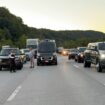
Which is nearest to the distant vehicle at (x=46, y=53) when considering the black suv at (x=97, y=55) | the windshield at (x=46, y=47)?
the windshield at (x=46, y=47)

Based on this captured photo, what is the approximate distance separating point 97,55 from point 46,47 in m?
Result: 11.9

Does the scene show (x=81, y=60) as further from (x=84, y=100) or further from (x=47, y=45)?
(x=84, y=100)

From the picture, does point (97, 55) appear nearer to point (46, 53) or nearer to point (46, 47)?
point (46, 53)

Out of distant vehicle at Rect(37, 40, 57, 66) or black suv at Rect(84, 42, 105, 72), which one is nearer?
black suv at Rect(84, 42, 105, 72)

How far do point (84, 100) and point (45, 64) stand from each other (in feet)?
94.6

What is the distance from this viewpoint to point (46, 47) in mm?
41562

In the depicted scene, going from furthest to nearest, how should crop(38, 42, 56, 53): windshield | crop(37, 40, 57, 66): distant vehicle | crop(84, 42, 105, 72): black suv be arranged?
1. crop(38, 42, 56, 53): windshield
2. crop(37, 40, 57, 66): distant vehicle
3. crop(84, 42, 105, 72): black suv

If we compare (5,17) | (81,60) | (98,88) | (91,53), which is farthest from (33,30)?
(98,88)

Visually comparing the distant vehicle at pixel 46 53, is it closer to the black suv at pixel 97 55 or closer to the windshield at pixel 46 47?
the windshield at pixel 46 47

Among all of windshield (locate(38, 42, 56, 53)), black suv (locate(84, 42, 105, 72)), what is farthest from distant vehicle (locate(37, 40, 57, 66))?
black suv (locate(84, 42, 105, 72))

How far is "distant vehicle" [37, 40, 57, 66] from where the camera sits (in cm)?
4022

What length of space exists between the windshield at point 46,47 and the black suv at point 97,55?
6540 millimetres

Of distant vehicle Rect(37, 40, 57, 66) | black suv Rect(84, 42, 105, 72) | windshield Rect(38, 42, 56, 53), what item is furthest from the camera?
windshield Rect(38, 42, 56, 53)

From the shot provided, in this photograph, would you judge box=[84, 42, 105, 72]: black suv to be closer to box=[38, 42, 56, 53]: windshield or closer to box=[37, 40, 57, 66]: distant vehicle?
box=[37, 40, 57, 66]: distant vehicle
